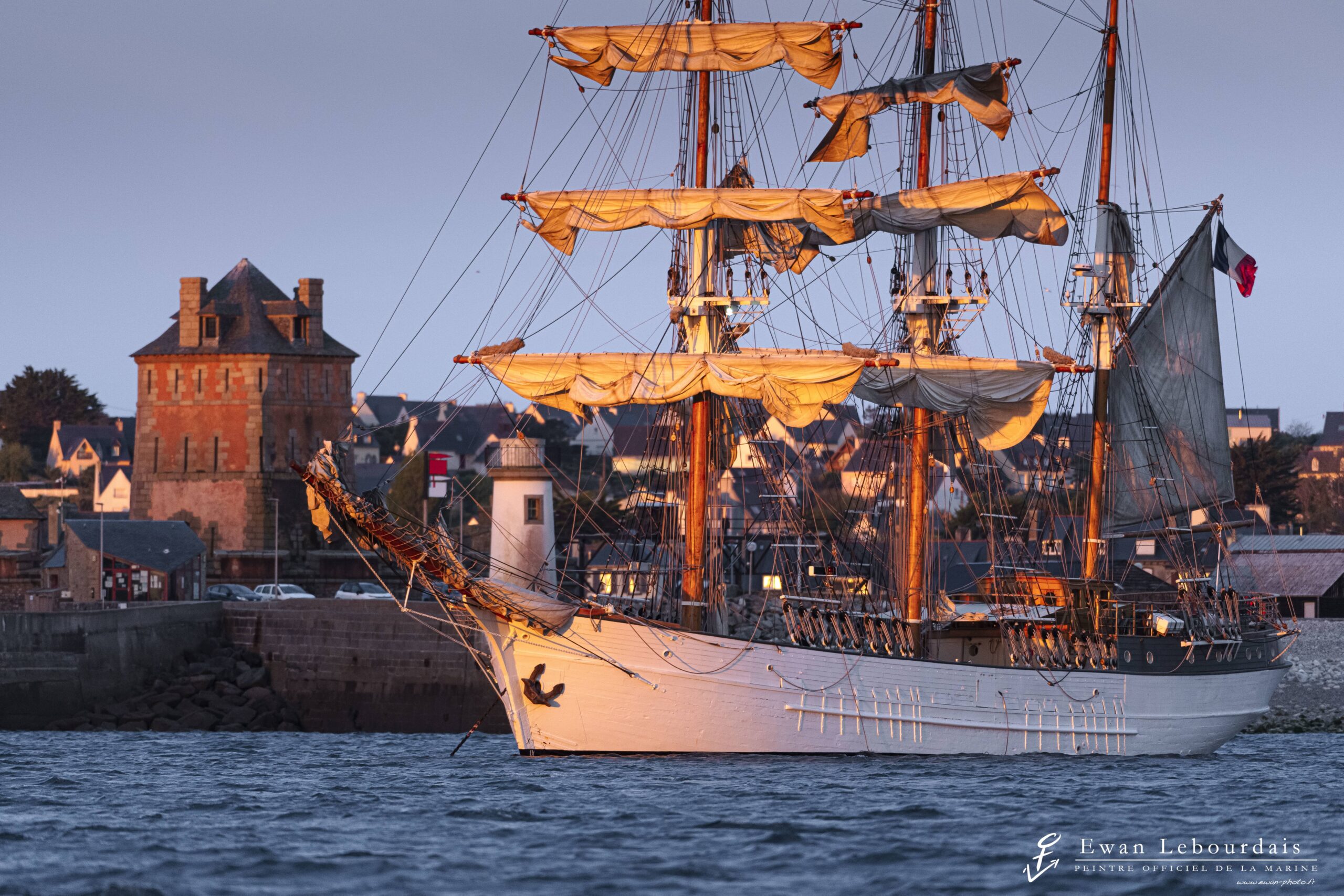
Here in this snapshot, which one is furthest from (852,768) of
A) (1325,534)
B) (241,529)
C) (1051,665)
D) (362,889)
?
(1325,534)

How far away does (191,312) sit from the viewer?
2800 inches

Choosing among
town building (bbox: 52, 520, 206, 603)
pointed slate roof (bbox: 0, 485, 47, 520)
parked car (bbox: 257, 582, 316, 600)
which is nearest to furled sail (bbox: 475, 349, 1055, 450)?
parked car (bbox: 257, 582, 316, 600)

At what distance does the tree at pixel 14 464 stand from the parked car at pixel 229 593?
2432 inches

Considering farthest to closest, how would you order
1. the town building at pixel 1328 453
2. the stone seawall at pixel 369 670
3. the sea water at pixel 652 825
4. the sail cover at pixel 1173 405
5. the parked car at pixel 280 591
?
the town building at pixel 1328 453
the parked car at pixel 280 591
the stone seawall at pixel 369 670
the sail cover at pixel 1173 405
the sea water at pixel 652 825

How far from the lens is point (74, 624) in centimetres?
4725

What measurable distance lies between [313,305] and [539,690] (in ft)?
124

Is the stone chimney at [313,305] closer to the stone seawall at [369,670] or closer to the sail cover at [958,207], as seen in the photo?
the stone seawall at [369,670]

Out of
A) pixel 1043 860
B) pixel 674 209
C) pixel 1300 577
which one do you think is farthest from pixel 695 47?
pixel 1300 577

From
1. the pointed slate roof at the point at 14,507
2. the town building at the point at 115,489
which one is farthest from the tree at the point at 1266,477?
the town building at the point at 115,489

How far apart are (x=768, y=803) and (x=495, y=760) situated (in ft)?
27.7

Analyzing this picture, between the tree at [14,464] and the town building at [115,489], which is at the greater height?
the tree at [14,464]

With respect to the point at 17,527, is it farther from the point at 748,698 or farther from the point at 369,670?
the point at 748,698

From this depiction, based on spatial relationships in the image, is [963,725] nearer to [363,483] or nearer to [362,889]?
[362,889]

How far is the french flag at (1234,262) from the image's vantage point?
4784 centimetres
